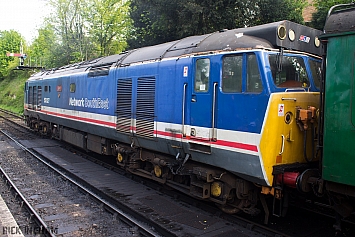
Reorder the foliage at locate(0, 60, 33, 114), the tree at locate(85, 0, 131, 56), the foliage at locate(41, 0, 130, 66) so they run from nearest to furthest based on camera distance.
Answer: the tree at locate(85, 0, 131, 56)
the foliage at locate(41, 0, 130, 66)
the foliage at locate(0, 60, 33, 114)

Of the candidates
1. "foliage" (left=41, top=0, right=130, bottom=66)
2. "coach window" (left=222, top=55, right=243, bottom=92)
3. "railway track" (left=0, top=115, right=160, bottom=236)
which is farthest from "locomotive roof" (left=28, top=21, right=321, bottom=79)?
"foliage" (left=41, top=0, right=130, bottom=66)

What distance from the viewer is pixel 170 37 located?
17.9 metres

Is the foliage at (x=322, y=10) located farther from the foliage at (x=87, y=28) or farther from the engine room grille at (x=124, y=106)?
the foliage at (x=87, y=28)

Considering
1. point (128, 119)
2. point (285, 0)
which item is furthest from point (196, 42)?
point (285, 0)

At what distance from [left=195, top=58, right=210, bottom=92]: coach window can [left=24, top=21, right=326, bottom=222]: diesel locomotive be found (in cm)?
2

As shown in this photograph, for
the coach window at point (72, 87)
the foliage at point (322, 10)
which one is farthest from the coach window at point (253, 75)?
the foliage at point (322, 10)

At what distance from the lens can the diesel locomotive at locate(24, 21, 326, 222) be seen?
17.7ft

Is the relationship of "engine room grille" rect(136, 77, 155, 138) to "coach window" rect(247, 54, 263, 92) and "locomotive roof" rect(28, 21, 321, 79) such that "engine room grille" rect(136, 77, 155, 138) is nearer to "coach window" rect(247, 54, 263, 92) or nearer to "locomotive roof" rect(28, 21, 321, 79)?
"locomotive roof" rect(28, 21, 321, 79)

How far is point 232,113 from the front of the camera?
5.76 meters

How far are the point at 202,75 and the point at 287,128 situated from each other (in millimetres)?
1921

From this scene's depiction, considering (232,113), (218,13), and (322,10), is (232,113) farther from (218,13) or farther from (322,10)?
(218,13)

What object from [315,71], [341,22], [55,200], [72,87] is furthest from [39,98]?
[341,22]

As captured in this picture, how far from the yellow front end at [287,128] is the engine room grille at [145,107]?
330cm

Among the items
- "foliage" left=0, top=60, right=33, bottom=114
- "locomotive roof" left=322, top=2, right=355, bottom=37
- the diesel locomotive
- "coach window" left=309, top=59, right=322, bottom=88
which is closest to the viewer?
"locomotive roof" left=322, top=2, right=355, bottom=37
